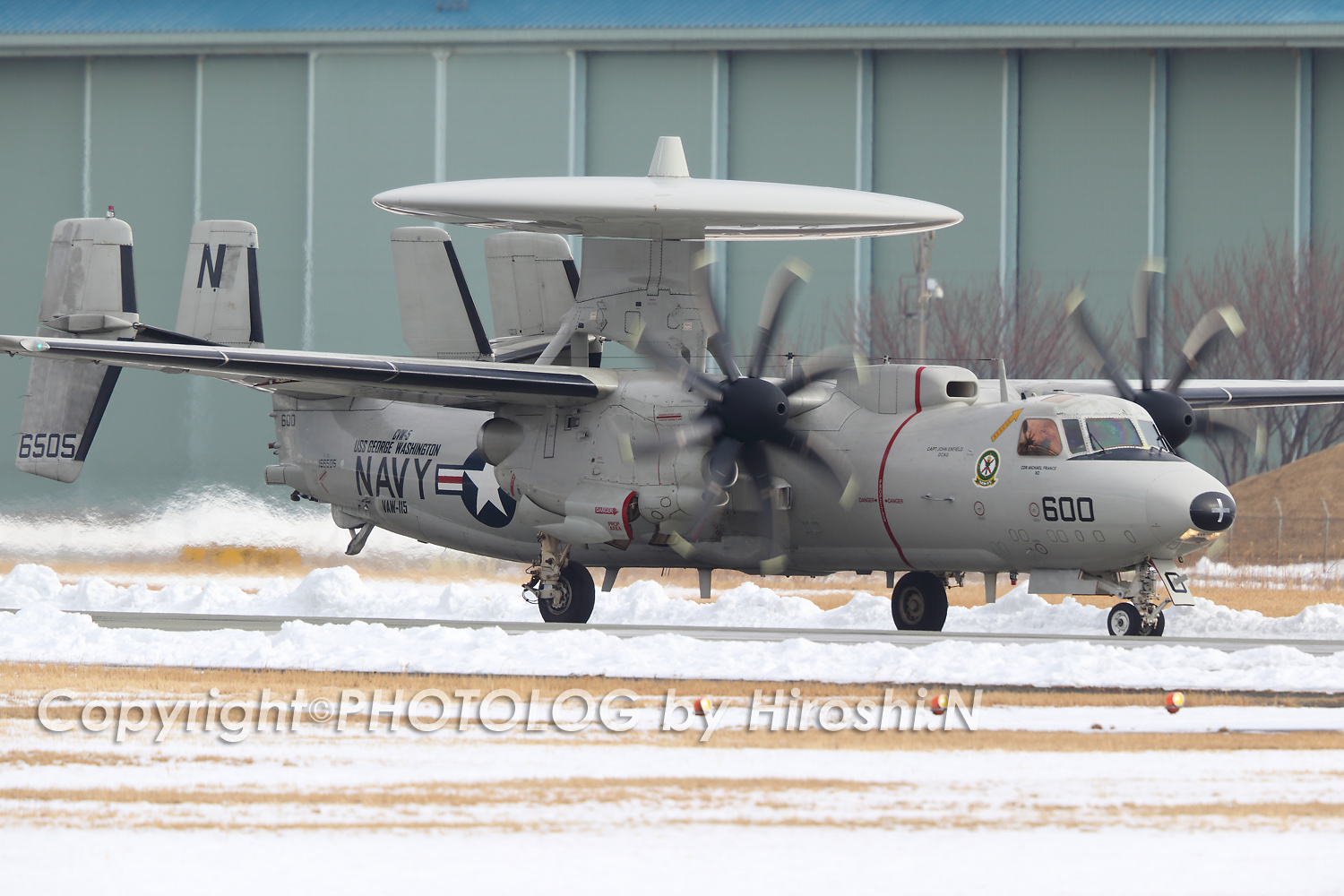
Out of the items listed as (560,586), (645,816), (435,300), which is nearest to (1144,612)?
(560,586)

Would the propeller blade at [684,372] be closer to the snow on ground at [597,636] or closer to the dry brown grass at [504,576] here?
the snow on ground at [597,636]

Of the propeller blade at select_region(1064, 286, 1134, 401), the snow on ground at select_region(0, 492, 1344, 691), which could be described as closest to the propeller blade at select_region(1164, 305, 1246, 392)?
the propeller blade at select_region(1064, 286, 1134, 401)

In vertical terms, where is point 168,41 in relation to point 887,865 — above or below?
above

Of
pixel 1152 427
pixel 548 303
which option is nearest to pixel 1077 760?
pixel 1152 427

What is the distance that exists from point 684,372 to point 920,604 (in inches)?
196

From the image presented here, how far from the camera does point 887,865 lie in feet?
27.3

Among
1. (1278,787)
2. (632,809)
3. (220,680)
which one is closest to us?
(632,809)

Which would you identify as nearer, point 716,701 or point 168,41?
point 716,701

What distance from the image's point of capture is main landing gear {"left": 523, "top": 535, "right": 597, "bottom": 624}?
24.0 metres

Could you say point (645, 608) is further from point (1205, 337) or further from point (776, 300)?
point (1205, 337)

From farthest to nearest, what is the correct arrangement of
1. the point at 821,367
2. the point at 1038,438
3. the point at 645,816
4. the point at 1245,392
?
the point at 1245,392 → the point at 821,367 → the point at 1038,438 → the point at 645,816

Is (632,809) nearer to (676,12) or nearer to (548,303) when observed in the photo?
(548,303)

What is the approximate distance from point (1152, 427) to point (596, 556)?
8.16m

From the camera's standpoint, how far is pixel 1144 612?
67.6 feet
